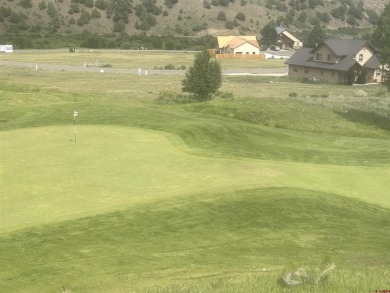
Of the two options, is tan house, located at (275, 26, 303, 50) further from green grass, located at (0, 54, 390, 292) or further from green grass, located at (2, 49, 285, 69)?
green grass, located at (0, 54, 390, 292)

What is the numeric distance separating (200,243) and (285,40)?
154 metres

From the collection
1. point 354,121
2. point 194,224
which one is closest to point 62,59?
point 354,121

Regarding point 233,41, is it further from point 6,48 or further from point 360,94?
point 360,94

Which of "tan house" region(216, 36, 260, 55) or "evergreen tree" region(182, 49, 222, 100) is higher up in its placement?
"tan house" region(216, 36, 260, 55)

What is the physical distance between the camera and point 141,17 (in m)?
167

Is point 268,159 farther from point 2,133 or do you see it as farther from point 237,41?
point 237,41

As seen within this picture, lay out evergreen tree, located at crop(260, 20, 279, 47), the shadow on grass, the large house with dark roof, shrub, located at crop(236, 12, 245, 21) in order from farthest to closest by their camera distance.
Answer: shrub, located at crop(236, 12, 245, 21)
evergreen tree, located at crop(260, 20, 279, 47)
the large house with dark roof
the shadow on grass

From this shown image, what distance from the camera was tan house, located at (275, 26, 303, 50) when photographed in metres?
162

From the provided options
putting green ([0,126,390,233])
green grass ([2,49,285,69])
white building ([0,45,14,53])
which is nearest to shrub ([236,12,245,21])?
green grass ([2,49,285,69])

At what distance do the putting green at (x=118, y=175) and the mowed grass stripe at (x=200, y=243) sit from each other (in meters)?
1.01

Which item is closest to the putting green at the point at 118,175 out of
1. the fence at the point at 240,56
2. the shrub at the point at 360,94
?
the shrub at the point at 360,94

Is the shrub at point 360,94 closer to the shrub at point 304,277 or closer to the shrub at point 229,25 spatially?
the shrub at point 304,277

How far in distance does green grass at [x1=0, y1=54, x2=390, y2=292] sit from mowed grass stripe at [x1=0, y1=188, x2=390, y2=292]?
5cm

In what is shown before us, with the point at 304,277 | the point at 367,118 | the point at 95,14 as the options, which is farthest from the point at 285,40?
the point at 304,277
